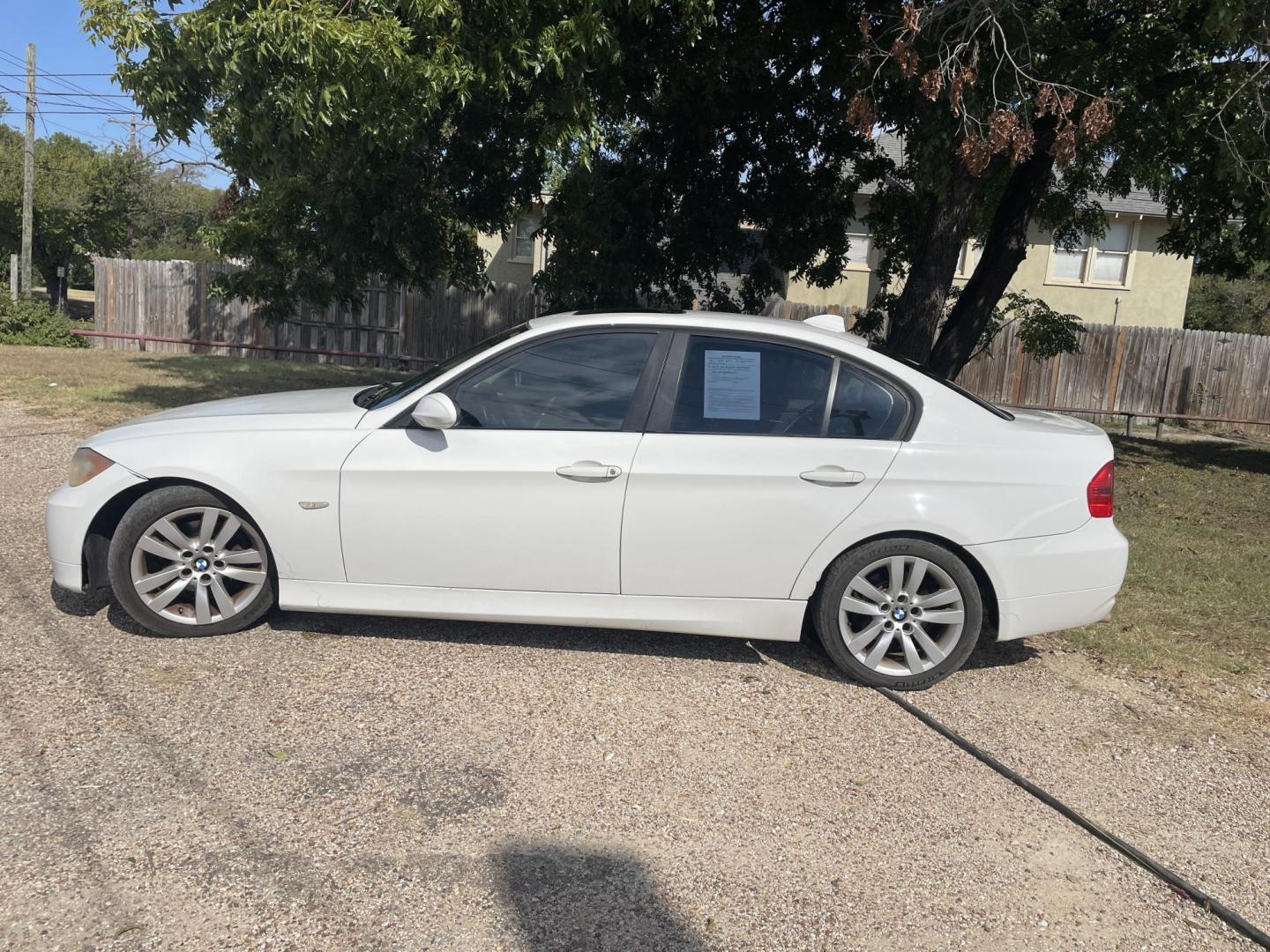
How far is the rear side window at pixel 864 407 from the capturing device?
4.91 meters

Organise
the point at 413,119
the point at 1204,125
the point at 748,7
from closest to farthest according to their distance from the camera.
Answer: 1. the point at 413,119
2. the point at 1204,125
3. the point at 748,7

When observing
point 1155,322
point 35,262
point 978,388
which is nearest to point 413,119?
point 978,388

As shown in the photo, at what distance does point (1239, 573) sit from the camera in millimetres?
7746

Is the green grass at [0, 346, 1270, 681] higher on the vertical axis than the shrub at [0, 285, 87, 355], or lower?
lower

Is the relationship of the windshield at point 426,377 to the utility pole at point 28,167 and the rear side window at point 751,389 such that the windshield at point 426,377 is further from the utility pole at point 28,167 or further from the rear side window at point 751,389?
the utility pole at point 28,167

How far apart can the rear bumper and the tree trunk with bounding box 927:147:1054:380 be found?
6.49 metres

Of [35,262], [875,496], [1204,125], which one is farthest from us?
[35,262]

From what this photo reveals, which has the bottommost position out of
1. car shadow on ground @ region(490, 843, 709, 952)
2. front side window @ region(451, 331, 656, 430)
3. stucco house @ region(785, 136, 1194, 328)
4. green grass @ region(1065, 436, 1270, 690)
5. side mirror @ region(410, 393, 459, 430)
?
car shadow on ground @ region(490, 843, 709, 952)

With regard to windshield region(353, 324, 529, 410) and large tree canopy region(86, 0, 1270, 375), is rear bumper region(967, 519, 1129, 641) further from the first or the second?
large tree canopy region(86, 0, 1270, 375)

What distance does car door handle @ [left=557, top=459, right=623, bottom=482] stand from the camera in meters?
4.76

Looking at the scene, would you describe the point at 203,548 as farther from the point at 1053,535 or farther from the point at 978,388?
the point at 978,388

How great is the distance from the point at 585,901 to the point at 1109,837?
1.91 metres

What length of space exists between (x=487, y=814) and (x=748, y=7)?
9271mm

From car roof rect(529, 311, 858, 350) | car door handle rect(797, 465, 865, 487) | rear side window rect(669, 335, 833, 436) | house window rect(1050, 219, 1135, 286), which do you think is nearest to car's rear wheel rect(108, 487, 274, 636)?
car roof rect(529, 311, 858, 350)
